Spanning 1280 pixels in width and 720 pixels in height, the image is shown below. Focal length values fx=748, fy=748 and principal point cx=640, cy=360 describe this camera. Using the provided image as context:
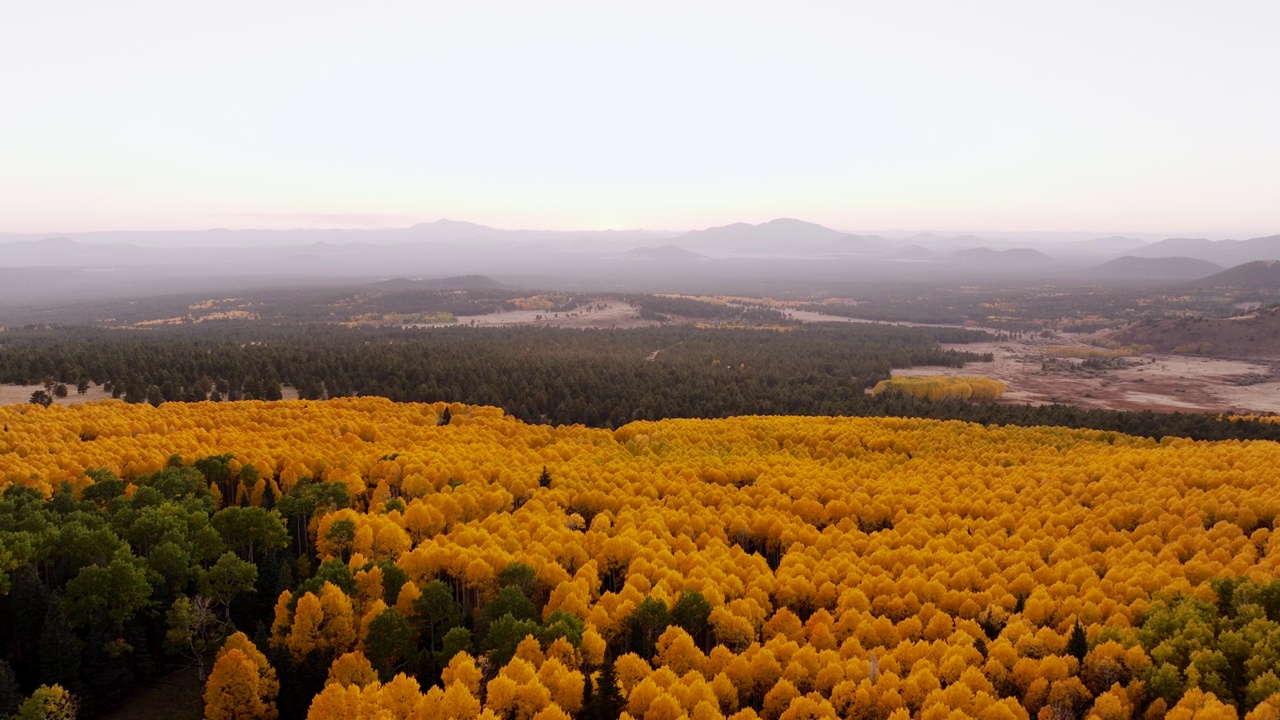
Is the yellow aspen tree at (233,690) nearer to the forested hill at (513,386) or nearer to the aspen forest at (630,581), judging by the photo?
the aspen forest at (630,581)

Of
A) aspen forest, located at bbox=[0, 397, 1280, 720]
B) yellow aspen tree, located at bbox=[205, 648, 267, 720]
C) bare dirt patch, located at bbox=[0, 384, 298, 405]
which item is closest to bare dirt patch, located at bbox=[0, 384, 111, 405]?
bare dirt patch, located at bbox=[0, 384, 298, 405]

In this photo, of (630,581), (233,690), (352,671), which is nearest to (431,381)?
(630,581)

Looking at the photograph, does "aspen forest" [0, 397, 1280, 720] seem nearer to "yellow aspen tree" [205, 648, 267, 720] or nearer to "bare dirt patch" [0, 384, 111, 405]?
"yellow aspen tree" [205, 648, 267, 720]

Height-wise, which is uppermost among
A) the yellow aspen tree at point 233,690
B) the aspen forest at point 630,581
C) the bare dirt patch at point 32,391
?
the bare dirt patch at point 32,391

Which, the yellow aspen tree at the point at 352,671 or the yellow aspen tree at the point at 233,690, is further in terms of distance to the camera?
the yellow aspen tree at the point at 352,671

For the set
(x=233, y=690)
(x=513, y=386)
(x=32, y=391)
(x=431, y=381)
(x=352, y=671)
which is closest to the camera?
(x=233, y=690)

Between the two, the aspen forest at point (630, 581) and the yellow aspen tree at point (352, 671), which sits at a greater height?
the aspen forest at point (630, 581)

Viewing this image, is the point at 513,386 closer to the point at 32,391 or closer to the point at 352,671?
the point at 32,391

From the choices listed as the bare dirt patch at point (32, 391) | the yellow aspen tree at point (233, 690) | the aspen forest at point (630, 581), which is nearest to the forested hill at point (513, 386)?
the bare dirt patch at point (32, 391)

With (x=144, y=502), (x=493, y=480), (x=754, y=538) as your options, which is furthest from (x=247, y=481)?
(x=754, y=538)

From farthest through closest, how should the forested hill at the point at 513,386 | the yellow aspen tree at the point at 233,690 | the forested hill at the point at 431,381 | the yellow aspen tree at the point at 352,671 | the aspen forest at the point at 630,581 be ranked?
the forested hill at the point at 431,381, the forested hill at the point at 513,386, the yellow aspen tree at the point at 352,671, the yellow aspen tree at the point at 233,690, the aspen forest at the point at 630,581
